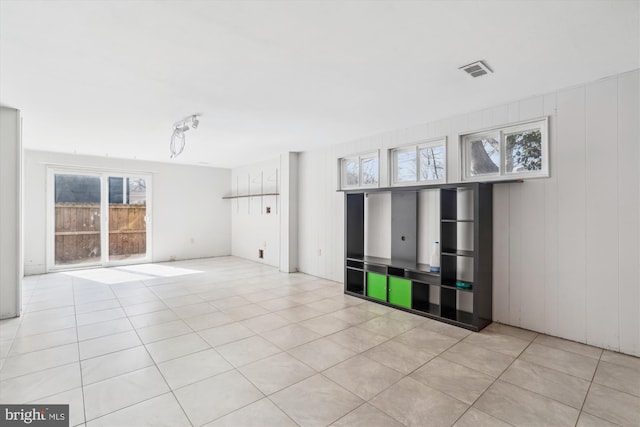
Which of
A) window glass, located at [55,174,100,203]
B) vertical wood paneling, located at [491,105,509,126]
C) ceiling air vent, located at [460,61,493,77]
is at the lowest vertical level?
window glass, located at [55,174,100,203]

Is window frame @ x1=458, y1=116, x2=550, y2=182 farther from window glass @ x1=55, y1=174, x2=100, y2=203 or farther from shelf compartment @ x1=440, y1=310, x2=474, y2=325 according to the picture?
window glass @ x1=55, y1=174, x2=100, y2=203

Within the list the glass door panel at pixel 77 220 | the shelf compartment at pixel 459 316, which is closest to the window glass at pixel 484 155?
the shelf compartment at pixel 459 316

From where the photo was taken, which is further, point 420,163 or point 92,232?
point 92,232

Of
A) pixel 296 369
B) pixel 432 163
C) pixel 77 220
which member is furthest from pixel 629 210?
pixel 77 220

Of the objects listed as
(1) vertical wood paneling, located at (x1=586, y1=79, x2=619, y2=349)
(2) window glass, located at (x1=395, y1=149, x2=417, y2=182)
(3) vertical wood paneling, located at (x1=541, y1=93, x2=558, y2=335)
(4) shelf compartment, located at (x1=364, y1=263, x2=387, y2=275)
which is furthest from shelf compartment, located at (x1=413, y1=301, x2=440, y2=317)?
(2) window glass, located at (x1=395, y1=149, x2=417, y2=182)

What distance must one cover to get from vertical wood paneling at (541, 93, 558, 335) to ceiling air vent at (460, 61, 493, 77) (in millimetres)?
1039

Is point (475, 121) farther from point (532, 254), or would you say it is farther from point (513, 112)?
point (532, 254)

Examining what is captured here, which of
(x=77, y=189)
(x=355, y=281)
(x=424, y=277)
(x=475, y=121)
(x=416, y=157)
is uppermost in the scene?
(x=475, y=121)

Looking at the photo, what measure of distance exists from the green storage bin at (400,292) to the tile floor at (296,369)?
0.53ft

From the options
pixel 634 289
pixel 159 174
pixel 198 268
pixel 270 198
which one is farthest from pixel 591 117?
pixel 159 174

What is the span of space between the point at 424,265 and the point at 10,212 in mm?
5234

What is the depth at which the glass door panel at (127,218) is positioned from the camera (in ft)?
23.6

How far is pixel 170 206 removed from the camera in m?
7.94

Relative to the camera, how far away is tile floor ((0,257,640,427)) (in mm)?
2014
